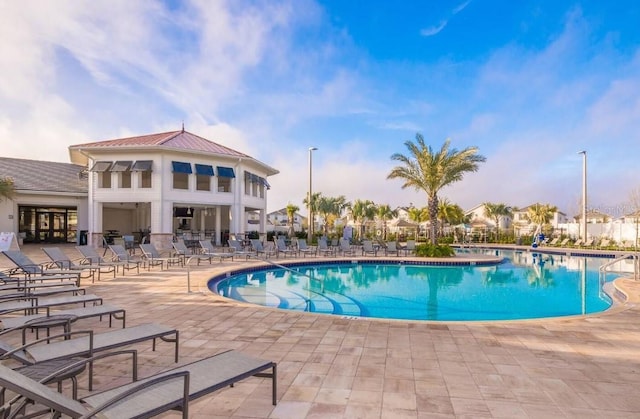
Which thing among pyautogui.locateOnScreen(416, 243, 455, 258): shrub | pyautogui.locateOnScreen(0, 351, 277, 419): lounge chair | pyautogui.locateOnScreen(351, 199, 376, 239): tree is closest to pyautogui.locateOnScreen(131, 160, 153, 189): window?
pyautogui.locateOnScreen(416, 243, 455, 258): shrub

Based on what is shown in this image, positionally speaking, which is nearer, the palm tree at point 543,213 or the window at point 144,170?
the window at point 144,170

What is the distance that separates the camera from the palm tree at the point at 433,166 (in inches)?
767

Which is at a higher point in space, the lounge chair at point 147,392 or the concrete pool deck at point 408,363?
the lounge chair at point 147,392

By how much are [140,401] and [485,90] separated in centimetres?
2184

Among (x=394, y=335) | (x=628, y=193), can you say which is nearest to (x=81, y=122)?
(x=394, y=335)

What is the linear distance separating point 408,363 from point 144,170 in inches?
788

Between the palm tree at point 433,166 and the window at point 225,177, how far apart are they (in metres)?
9.40

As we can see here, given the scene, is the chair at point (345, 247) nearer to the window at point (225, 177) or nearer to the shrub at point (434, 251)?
the shrub at point (434, 251)

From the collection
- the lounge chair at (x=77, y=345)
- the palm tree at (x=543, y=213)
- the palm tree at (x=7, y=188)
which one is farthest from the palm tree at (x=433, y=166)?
the palm tree at (x=543, y=213)

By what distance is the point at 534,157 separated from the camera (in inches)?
1040

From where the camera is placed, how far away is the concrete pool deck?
10.5 ft

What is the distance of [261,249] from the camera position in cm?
1730

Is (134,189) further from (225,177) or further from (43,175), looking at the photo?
(43,175)

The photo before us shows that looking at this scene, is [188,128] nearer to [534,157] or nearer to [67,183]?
[67,183]
